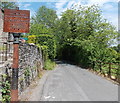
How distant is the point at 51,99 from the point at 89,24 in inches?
474

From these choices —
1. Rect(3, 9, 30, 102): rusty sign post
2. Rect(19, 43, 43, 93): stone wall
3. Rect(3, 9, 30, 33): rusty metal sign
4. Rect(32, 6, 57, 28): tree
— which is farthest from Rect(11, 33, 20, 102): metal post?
Rect(32, 6, 57, 28): tree

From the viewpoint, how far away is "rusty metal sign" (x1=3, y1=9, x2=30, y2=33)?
107 inches

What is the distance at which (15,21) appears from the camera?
2.74 m

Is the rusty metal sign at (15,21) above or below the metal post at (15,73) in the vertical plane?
above

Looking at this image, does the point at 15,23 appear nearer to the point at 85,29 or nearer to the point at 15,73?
the point at 15,73

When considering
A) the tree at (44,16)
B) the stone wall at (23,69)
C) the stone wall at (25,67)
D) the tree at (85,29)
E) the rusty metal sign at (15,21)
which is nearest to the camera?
the rusty metal sign at (15,21)

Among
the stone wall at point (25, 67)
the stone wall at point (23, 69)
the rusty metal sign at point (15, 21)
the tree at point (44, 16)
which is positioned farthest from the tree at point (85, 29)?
the tree at point (44, 16)

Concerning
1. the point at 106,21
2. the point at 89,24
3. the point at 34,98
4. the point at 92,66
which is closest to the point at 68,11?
the point at 89,24

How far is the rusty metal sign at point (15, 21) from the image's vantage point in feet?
8.95

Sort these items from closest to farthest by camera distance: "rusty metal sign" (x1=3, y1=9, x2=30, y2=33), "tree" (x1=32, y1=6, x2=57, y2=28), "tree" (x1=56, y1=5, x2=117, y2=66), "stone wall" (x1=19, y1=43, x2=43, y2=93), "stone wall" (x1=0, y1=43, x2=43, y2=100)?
1. "rusty metal sign" (x1=3, y1=9, x2=30, y2=33)
2. "stone wall" (x1=0, y1=43, x2=43, y2=100)
3. "stone wall" (x1=19, y1=43, x2=43, y2=93)
4. "tree" (x1=56, y1=5, x2=117, y2=66)
5. "tree" (x1=32, y1=6, x2=57, y2=28)

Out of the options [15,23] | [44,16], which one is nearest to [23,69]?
[15,23]

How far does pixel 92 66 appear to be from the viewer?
10.5 metres

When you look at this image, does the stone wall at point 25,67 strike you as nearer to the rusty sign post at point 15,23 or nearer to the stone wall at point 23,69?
the stone wall at point 23,69

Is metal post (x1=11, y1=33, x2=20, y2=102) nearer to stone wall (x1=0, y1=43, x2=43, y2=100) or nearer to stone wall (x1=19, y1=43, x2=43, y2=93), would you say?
stone wall (x1=0, y1=43, x2=43, y2=100)
